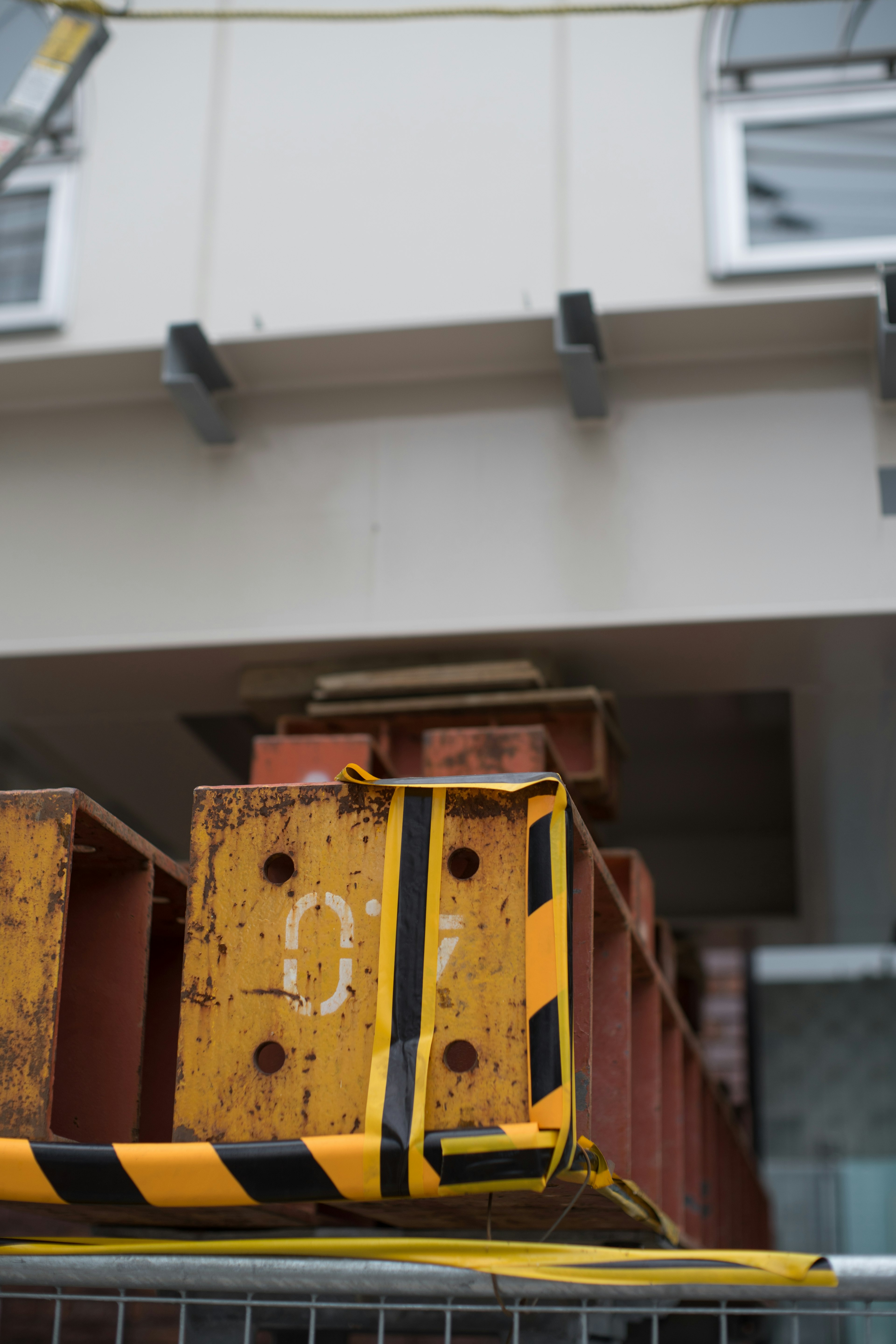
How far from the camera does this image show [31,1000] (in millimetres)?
2584

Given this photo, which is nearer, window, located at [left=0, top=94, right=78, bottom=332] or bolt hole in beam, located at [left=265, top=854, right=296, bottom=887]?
bolt hole in beam, located at [left=265, top=854, right=296, bottom=887]

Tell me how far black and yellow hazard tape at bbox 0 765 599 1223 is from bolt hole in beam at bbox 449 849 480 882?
0.03 metres

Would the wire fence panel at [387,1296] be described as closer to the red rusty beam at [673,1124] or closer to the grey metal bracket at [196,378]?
the red rusty beam at [673,1124]

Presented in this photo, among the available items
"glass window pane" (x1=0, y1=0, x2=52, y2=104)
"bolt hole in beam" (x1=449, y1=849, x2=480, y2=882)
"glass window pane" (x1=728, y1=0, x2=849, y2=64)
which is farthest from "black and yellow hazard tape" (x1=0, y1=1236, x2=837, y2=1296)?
"glass window pane" (x1=0, y1=0, x2=52, y2=104)

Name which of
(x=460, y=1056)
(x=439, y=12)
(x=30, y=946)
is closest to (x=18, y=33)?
(x=439, y=12)

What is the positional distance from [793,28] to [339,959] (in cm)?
517

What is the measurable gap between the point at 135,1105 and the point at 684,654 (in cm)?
328

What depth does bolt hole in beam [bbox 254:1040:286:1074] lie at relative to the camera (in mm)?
2494

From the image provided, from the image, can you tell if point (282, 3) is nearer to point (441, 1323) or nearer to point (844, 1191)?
point (441, 1323)

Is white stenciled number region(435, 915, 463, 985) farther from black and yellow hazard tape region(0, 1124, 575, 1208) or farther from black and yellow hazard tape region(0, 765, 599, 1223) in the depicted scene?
black and yellow hazard tape region(0, 1124, 575, 1208)

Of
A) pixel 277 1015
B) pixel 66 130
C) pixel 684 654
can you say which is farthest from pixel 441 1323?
pixel 66 130

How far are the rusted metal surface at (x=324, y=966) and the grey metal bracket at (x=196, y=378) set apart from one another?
3.22 meters

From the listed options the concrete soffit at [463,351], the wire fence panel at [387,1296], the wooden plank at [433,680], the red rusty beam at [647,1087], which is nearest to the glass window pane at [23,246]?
the concrete soffit at [463,351]

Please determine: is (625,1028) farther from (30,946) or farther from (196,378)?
(196,378)
